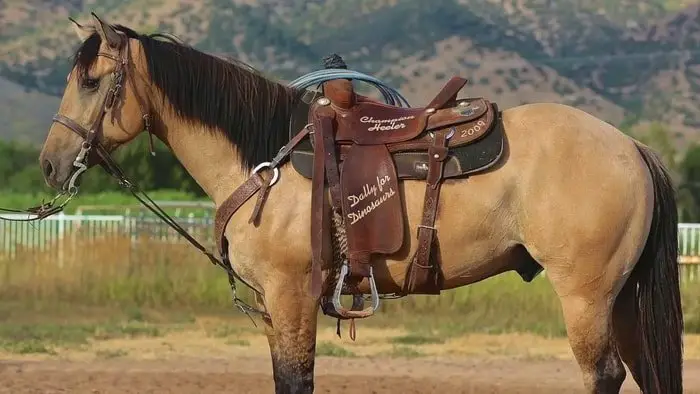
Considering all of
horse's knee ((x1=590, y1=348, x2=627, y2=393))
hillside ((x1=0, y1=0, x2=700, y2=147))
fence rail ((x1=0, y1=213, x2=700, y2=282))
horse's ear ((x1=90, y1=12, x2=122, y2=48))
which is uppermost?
hillside ((x1=0, y1=0, x2=700, y2=147))

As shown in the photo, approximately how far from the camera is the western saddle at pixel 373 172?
5.89m

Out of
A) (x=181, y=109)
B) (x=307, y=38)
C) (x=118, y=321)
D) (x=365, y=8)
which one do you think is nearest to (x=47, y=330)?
(x=118, y=321)

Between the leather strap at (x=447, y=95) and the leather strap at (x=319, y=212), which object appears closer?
the leather strap at (x=319, y=212)

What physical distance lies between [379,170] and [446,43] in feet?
175

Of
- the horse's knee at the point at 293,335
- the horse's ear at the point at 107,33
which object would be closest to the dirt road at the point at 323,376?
the horse's knee at the point at 293,335

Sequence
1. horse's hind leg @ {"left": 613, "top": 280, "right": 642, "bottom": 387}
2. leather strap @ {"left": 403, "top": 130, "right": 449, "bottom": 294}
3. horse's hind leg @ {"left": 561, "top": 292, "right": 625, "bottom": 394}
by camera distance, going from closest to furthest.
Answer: horse's hind leg @ {"left": 561, "top": 292, "right": 625, "bottom": 394}, leather strap @ {"left": 403, "top": 130, "right": 449, "bottom": 294}, horse's hind leg @ {"left": 613, "top": 280, "right": 642, "bottom": 387}

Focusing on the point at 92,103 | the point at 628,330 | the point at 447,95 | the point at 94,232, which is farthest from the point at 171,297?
the point at 628,330

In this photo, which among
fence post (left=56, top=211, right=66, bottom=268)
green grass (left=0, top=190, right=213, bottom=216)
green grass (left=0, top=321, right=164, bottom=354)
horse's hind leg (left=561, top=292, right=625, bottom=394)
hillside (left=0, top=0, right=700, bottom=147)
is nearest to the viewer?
horse's hind leg (left=561, top=292, right=625, bottom=394)

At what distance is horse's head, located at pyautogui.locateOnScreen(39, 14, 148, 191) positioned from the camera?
237 inches

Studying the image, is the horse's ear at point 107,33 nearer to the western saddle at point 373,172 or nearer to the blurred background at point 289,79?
the blurred background at point 289,79

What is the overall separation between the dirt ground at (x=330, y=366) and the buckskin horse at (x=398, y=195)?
3.45 meters

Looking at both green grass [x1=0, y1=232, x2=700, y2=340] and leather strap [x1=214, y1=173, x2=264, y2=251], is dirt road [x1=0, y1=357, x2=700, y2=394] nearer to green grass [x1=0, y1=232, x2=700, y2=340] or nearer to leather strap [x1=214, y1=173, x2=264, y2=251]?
green grass [x1=0, y1=232, x2=700, y2=340]

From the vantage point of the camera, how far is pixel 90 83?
6043mm

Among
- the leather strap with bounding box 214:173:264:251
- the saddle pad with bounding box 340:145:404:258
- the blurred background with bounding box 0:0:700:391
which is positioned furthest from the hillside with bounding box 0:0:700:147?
the saddle pad with bounding box 340:145:404:258
